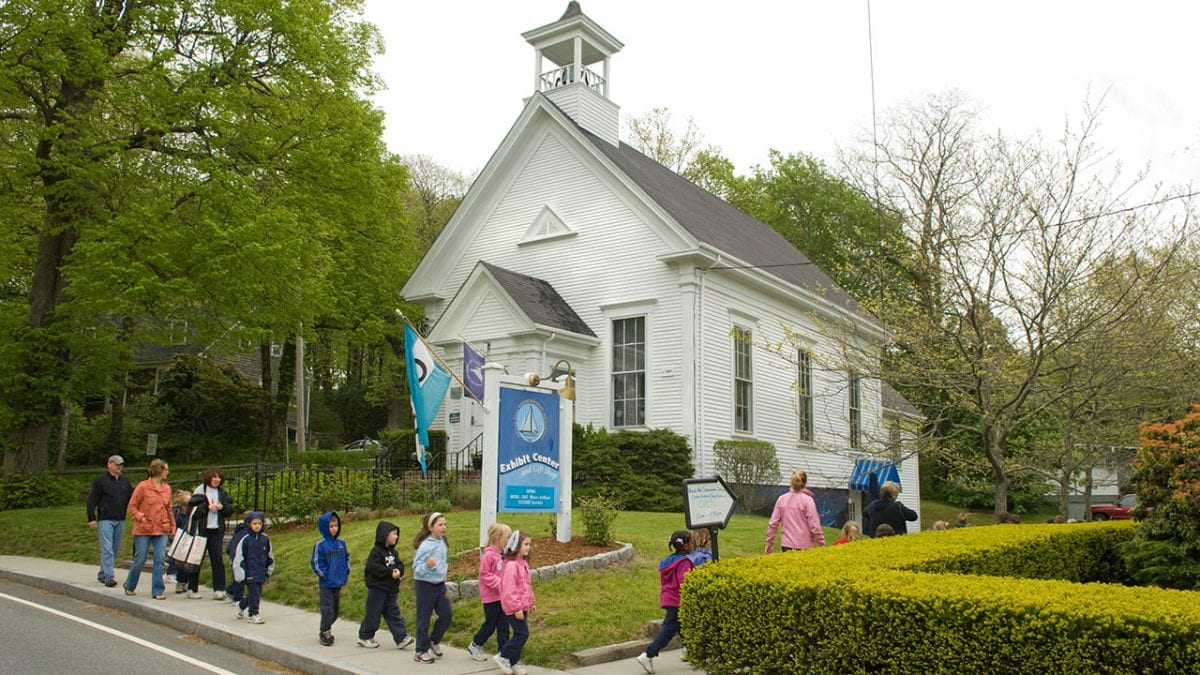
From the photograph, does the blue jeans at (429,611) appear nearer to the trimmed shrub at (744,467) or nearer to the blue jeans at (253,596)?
the blue jeans at (253,596)

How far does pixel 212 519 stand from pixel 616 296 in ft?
41.2

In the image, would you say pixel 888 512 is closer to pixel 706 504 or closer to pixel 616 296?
pixel 706 504

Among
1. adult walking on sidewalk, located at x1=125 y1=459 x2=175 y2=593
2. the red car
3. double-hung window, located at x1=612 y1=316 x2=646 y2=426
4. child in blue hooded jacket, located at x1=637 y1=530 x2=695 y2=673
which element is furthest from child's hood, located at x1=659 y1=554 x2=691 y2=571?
the red car

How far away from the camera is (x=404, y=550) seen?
13023mm

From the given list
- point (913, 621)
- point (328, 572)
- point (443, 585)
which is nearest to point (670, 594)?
point (443, 585)

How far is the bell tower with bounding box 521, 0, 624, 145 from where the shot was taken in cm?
2591

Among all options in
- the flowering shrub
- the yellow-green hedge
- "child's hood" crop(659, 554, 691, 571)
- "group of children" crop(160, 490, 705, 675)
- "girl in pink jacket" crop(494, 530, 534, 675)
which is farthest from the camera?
the flowering shrub

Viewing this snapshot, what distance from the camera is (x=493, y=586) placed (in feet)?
27.6

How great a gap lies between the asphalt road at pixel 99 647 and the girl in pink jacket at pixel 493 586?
6.74 feet

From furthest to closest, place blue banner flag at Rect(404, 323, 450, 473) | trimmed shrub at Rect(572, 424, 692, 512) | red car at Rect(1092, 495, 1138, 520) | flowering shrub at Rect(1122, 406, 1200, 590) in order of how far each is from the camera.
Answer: red car at Rect(1092, 495, 1138, 520) < trimmed shrub at Rect(572, 424, 692, 512) < blue banner flag at Rect(404, 323, 450, 473) < flowering shrub at Rect(1122, 406, 1200, 590)

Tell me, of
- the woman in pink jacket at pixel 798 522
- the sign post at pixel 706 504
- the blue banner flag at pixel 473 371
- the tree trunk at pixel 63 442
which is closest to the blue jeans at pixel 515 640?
the sign post at pixel 706 504

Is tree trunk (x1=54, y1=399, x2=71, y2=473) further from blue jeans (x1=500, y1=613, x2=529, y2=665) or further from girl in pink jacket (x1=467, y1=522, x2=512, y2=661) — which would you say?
blue jeans (x1=500, y1=613, x2=529, y2=665)

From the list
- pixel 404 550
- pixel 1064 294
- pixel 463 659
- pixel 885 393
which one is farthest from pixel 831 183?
pixel 463 659

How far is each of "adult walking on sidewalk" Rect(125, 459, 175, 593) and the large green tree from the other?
23.7 feet
